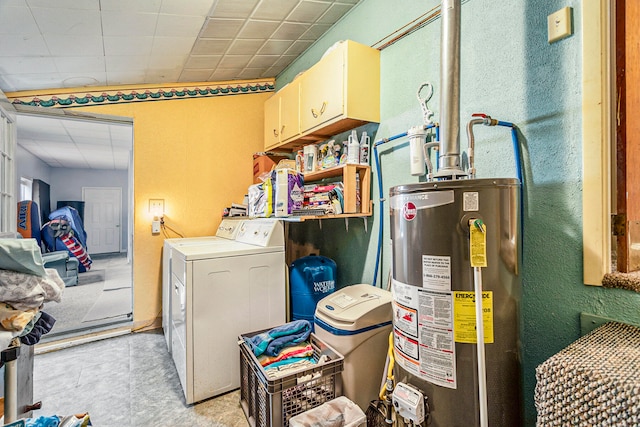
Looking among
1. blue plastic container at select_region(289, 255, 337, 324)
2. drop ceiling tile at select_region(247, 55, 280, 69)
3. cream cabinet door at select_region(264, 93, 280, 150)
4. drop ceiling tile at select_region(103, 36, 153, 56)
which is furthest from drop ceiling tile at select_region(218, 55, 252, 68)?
blue plastic container at select_region(289, 255, 337, 324)

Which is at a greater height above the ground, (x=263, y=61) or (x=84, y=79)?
(x=263, y=61)

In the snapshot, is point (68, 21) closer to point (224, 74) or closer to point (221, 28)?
point (221, 28)

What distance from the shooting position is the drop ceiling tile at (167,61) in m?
2.41

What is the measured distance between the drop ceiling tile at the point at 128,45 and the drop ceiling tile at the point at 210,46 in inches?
13.4

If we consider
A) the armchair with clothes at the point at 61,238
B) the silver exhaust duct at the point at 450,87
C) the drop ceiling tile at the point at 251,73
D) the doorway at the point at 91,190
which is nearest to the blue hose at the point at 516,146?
the silver exhaust duct at the point at 450,87

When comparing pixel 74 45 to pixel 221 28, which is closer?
pixel 74 45

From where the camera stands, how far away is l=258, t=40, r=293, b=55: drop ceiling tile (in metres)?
2.57

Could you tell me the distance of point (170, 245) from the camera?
241 cm

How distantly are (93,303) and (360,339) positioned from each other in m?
3.90

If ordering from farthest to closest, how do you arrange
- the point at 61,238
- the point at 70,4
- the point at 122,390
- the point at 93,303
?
1. the point at 61,238
2. the point at 93,303
3. the point at 122,390
4. the point at 70,4

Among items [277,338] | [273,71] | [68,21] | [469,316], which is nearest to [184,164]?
[273,71]

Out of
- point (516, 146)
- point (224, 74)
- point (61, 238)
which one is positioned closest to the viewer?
point (516, 146)

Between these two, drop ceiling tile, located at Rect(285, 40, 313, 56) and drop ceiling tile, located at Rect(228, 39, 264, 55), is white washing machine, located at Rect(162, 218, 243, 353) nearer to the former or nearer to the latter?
drop ceiling tile, located at Rect(228, 39, 264, 55)

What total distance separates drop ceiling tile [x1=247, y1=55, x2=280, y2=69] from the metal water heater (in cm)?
240
